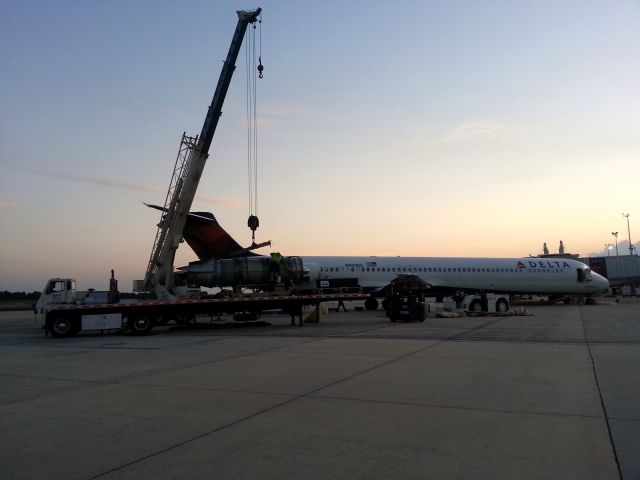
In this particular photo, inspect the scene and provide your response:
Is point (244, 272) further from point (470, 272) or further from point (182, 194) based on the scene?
point (470, 272)

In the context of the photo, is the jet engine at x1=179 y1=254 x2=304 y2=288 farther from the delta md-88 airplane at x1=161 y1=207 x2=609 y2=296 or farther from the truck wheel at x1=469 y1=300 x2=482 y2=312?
the truck wheel at x1=469 y1=300 x2=482 y2=312

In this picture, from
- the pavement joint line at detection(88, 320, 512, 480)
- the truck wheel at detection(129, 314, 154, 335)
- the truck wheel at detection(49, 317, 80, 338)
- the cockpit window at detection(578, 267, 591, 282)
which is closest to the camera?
the pavement joint line at detection(88, 320, 512, 480)

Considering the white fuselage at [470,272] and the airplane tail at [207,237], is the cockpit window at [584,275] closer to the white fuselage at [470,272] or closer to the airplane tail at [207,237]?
the white fuselage at [470,272]

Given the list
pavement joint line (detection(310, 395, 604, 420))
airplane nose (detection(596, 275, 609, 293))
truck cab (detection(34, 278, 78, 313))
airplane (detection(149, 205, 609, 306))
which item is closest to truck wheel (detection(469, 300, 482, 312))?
airplane (detection(149, 205, 609, 306))

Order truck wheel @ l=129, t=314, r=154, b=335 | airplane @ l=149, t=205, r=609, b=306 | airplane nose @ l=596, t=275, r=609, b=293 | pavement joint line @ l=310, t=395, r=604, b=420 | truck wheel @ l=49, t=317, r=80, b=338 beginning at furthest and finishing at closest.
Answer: airplane nose @ l=596, t=275, r=609, b=293, airplane @ l=149, t=205, r=609, b=306, truck wheel @ l=129, t=314, r=154, b=335, truck wheel @ l=49, t=317, r=80, b=338, pavement joint line @ l=310, t=395, r=604, b=420

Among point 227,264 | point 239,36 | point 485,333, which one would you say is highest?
point 239,36

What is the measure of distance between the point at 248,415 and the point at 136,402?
81.7 inches

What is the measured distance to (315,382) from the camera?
9.07 m

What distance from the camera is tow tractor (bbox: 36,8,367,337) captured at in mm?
20312

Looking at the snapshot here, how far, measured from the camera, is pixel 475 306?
106ft

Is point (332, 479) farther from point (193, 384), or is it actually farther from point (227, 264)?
point (227, 264)

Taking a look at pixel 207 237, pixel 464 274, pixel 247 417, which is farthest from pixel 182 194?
pixel 464 274

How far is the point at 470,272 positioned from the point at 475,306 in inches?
253

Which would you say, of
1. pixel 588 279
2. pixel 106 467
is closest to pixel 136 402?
pixel 106 467
